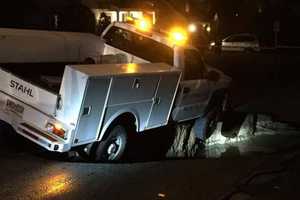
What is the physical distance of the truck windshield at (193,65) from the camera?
10344 millimetres

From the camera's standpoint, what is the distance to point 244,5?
55.1m

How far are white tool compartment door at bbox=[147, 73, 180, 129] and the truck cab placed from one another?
661 mm

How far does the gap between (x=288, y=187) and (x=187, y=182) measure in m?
1.40

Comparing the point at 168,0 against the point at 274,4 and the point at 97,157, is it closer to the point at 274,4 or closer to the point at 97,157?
the point at 274,4

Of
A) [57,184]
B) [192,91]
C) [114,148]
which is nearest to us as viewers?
[57,184]

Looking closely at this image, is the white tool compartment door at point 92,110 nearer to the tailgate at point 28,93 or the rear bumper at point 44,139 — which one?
the rear bumper at point 44,139

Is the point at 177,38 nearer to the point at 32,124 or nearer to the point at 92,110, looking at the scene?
the point at 92,110

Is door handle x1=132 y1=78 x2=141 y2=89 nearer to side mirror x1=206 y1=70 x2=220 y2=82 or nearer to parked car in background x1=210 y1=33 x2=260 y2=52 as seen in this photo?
side mirror x1=206 y1=70 x2=220 y2=82

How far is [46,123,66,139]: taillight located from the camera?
277 inches

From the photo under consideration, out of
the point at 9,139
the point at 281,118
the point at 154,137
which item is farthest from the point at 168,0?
the point at 9,139

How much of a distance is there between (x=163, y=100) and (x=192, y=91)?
4.96 ft

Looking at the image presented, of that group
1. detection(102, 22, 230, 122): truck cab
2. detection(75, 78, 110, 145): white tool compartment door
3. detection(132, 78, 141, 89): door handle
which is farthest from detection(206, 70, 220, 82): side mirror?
detection(75, 78, 110, 145): white tool compartment door

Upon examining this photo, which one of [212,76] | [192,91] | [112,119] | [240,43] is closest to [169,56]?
[192,91]

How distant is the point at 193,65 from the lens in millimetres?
10547
